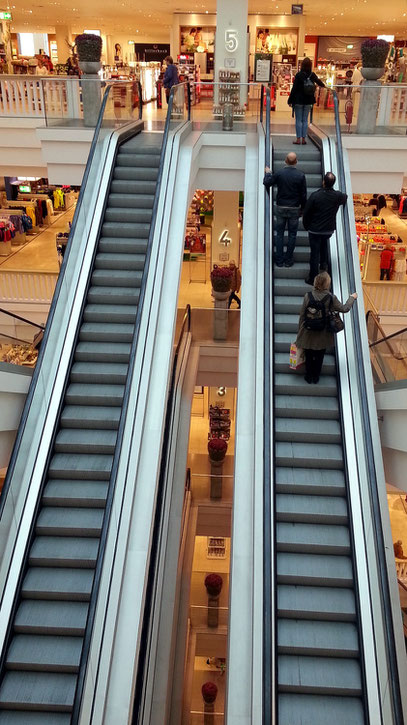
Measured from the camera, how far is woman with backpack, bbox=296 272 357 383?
689 centimetres

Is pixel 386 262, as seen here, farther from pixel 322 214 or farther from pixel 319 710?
pixel 319 710

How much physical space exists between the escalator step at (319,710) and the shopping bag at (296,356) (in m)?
3.33

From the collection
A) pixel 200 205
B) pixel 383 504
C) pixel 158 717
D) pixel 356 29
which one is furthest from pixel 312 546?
pixel 356 29

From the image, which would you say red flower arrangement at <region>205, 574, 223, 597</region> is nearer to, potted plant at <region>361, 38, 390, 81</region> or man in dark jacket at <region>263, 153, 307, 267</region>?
man in dark jacket at <region>263, 153, 307, 267</region>

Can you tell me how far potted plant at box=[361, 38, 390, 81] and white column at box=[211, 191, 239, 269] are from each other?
211 inches

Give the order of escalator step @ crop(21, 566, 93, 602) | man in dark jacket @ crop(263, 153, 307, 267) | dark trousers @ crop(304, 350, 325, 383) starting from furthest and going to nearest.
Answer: man in dark jacket @ crop(263, 153, 307, 267) → dark trousers @ crop(304, 350, 325, 383) → escalator step @ crop(21, 566, 93, 602)

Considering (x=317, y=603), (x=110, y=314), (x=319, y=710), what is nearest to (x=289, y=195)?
(x=110, y=314)

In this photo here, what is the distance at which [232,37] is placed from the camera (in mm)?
14609

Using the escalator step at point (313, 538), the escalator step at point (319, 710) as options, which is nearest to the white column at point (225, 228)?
the escalator step at point (313, 538)

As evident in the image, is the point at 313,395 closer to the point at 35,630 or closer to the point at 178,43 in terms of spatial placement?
the point at 35,630

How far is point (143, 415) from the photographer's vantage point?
6.95 m

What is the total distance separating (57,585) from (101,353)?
108 inches

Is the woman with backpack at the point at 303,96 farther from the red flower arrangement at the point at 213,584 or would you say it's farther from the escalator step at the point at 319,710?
the red flower arrangement at the point at 213,584

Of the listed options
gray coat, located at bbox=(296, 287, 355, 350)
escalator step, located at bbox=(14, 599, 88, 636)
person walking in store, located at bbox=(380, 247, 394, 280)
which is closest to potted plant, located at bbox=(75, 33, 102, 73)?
person walking in store, located at bbox=(380, 247, 394, 280)
